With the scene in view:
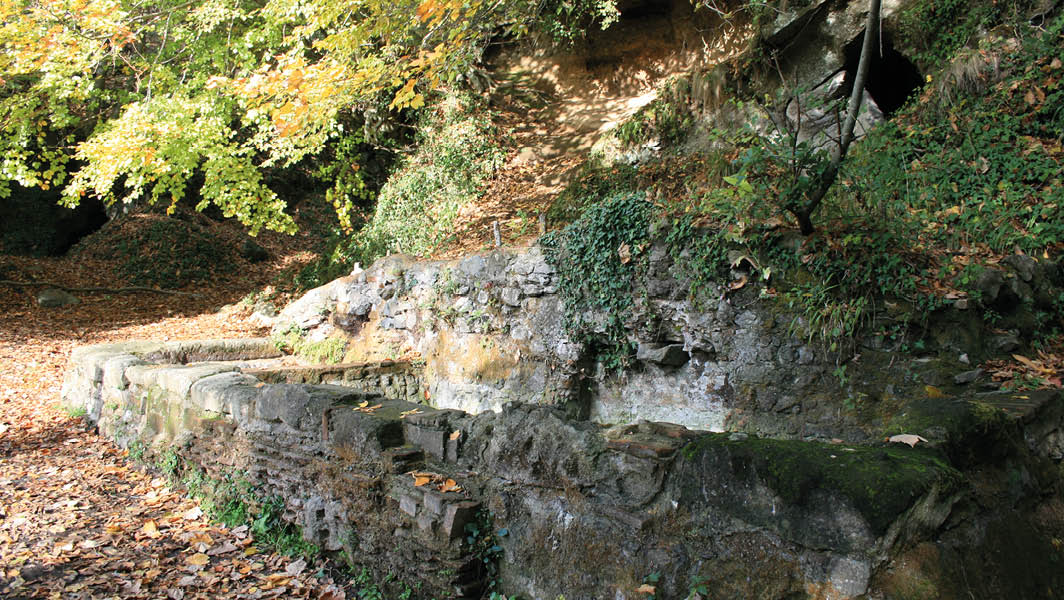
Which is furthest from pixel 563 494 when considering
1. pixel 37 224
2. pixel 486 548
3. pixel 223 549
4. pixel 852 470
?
pixel 37 224

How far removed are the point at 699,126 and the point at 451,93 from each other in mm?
5155

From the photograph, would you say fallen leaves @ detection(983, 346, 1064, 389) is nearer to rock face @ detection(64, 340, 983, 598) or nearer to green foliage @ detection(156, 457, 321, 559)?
rock face @ detection(64, 340, 983, 598)

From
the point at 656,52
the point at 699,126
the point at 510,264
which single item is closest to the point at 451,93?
the point at 656,52

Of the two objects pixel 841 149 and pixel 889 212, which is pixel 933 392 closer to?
pixel 841 149

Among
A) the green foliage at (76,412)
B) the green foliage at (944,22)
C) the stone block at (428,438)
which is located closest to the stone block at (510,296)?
the stone block at (428,438)

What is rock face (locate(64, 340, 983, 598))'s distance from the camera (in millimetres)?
2000

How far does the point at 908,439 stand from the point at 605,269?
3916 mm

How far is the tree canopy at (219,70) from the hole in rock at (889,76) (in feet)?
14.3

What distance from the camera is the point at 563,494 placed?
2.72 m

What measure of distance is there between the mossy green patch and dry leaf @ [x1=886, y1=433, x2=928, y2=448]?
0.28 ft

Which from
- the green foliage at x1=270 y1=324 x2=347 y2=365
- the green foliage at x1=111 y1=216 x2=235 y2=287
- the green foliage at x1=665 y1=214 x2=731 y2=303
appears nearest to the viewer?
the green foliage at x1=665 y1=214 x2=731 y2=303

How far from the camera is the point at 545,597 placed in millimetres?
2688

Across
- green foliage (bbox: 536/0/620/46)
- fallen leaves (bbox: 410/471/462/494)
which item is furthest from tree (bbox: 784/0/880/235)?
green foliage (bbox: 536/0/620/46)

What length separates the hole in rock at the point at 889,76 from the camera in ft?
26.1
